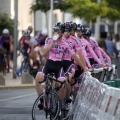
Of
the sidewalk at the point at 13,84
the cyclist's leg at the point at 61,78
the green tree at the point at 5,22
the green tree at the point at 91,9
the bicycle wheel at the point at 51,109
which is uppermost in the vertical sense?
the cyclist's leg at the point at 61,78

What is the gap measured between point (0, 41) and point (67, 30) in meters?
13.3

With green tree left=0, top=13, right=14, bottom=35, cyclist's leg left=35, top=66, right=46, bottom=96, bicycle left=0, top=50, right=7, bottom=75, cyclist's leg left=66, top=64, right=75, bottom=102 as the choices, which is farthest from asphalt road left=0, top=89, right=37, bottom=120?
green tree left=0, top=13, right=14, bottom=35

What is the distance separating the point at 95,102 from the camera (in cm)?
1248

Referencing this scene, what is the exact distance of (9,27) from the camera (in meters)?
31.3

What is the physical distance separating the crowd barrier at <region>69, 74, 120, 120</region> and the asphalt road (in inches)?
59.6

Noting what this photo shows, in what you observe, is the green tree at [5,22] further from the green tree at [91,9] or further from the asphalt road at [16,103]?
the green tree at [91,9]

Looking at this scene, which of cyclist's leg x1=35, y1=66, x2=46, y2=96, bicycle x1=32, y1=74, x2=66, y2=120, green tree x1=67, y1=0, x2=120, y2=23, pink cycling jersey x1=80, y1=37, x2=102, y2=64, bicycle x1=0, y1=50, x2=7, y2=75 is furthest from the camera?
green tree x1=67, y1=0, x2=120, y2=23

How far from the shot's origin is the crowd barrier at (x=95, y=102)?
11.1 m

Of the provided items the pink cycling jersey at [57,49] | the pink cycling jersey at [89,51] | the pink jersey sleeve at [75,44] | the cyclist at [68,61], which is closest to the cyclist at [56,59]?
the pink cycling jersey at [57,49]

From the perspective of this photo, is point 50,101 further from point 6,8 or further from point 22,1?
point 22,1

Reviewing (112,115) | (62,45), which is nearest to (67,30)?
(62,45)

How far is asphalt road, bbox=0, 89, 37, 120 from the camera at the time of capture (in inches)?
623

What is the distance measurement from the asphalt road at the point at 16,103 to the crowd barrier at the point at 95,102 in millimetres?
1515

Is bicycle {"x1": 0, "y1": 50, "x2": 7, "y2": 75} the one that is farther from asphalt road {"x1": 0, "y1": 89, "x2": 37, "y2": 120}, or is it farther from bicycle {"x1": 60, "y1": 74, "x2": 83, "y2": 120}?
bicycle {"x1": 60, "y1": 74, "x2": 83, "y2": 120}
